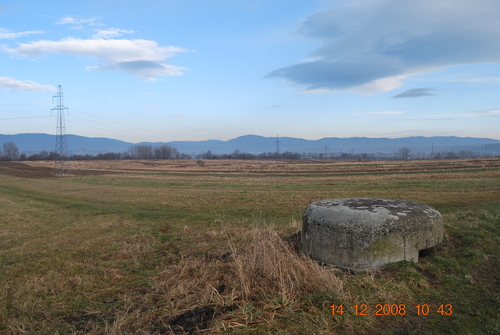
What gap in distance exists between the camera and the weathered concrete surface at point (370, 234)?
6.32 meters

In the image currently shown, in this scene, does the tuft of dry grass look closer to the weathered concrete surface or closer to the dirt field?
the weathered concrete surface

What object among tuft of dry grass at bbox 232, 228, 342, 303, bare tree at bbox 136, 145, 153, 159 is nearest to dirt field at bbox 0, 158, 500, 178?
tuft of dry grass at bbox 232, 228, 342, 303

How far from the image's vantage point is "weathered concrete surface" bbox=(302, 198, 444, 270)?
20.7 ft

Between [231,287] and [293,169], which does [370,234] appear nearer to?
[231,287]

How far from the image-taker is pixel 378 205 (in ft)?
24.5

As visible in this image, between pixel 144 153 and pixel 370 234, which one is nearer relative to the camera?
pixel 370 234

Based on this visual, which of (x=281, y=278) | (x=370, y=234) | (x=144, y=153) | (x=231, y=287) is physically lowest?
(x=231, y=287)

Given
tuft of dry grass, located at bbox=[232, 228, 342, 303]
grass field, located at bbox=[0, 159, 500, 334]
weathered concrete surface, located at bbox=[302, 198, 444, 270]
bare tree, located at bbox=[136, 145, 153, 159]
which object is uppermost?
bare tree, located at bbox=[136, 145, 153, 159]

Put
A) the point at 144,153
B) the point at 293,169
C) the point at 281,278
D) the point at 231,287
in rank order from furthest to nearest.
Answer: the point at 144,153 → the point at 293,169 → the point at 231,287 → the point at 281,278

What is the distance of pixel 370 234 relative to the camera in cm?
633

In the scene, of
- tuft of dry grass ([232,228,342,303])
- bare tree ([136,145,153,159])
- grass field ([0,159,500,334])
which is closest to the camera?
grass field ([0,159,500,334])

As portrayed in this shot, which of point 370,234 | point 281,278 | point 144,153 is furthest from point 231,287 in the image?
point 144,153

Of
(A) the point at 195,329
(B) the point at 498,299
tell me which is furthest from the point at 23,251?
(B) the point at 498,299

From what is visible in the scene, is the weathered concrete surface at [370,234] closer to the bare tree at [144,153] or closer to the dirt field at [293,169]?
the dirt field at [293,169]
